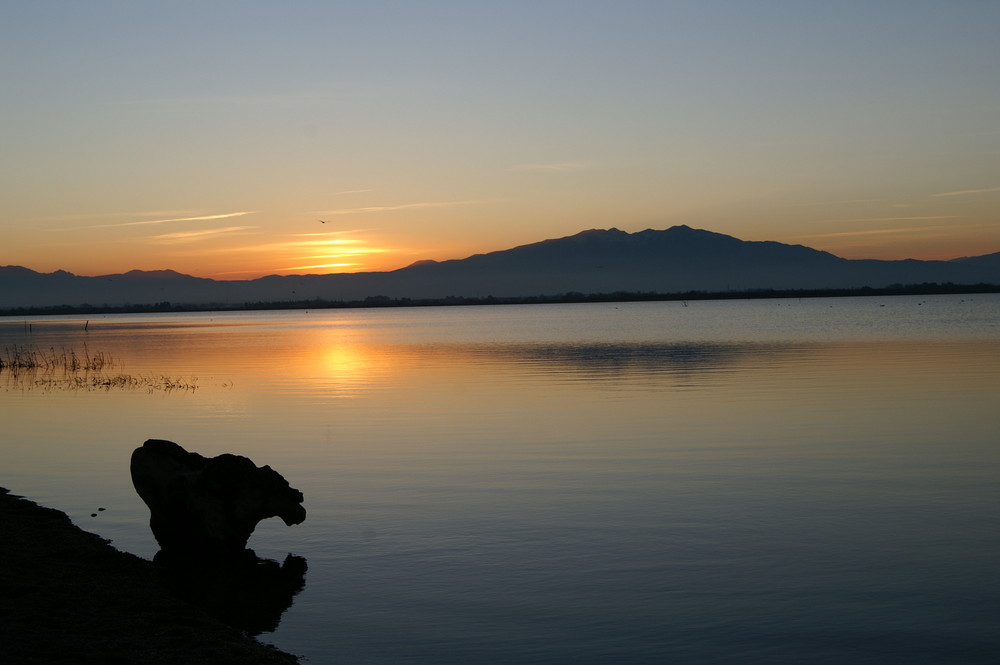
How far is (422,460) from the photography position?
854 inches

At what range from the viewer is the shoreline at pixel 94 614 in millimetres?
9008

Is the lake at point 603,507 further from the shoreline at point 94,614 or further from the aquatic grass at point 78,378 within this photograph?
the aquatic grass at point 78,378

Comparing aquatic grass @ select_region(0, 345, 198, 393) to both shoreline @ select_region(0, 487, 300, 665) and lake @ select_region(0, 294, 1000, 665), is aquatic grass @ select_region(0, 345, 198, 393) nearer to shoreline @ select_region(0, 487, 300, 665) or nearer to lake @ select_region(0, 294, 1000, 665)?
lake @ select_region(0, 294, 1000, 665)

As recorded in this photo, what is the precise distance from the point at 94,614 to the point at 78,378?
3904 centimetres

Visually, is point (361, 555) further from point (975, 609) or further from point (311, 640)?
point (975, 609)

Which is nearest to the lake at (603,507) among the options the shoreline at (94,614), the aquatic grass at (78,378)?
the shoreline at (94,614)

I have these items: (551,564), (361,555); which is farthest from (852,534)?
(361,555)

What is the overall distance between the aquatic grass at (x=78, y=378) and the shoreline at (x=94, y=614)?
2791 cm

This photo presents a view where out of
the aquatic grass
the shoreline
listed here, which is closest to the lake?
the shoreline

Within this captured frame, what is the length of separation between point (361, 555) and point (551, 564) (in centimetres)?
293

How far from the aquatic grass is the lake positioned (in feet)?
10.2

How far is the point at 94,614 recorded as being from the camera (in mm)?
10328

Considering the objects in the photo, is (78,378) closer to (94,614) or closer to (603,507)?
(603,507)

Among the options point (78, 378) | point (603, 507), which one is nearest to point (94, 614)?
point (603, 507)
